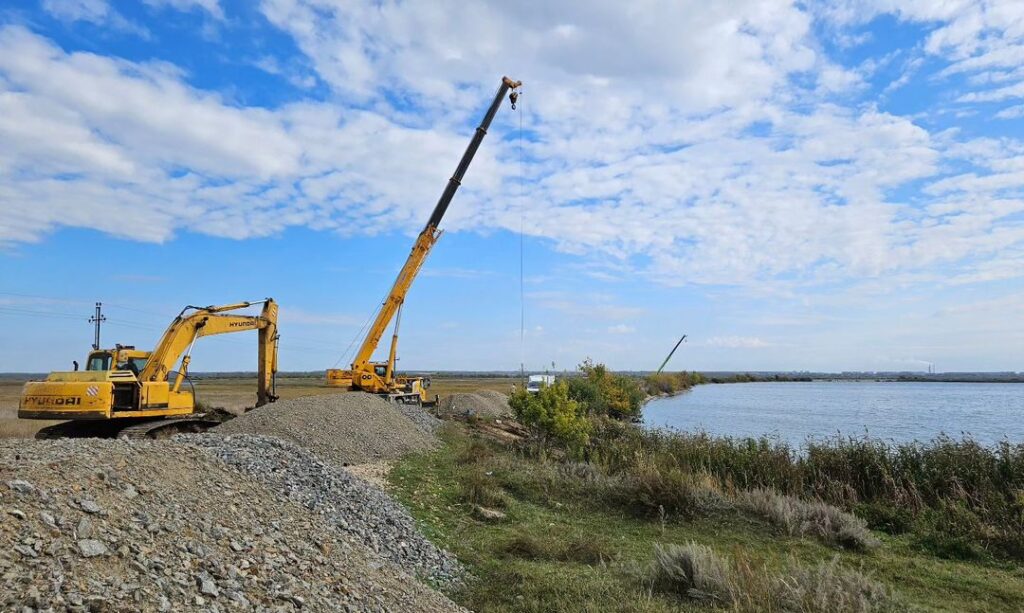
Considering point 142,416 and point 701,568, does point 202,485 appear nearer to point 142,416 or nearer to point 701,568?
point 701,568

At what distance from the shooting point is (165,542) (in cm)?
550

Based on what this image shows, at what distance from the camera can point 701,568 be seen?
26.0 feet

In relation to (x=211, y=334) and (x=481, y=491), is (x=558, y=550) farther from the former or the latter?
(x=211, y=334)

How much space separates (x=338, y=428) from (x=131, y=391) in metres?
4.99

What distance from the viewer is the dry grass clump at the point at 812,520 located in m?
10.6

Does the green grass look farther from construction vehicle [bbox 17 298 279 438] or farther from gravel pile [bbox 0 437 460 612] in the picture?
construction vehicle [bbox 17 298 279 438]

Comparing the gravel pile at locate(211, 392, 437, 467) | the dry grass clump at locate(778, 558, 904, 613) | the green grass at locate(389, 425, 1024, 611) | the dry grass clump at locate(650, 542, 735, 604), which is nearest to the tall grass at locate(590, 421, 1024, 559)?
the green grass at locate(389, 425, 1024, 611)

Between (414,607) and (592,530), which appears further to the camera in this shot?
(592,530)

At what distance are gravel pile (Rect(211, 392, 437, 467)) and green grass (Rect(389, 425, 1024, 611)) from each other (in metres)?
2.77

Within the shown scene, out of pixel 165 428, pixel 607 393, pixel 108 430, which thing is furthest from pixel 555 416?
pixel 607 393

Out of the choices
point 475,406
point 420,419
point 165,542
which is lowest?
point 475,406

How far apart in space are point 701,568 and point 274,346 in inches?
649

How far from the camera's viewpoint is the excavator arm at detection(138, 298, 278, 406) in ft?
54.9

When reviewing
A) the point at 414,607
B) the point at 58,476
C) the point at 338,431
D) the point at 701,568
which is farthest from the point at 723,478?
the point at 58,476
